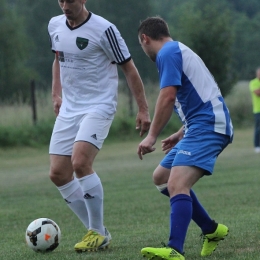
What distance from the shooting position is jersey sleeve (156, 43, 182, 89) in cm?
519

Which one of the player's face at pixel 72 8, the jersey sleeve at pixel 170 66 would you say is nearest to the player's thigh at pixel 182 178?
the jersey sleeve at pixel 170 66

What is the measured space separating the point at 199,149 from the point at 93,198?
4.27 feet

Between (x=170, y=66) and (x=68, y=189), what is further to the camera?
(x=68, y=189)

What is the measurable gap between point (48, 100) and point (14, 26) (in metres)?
38.5

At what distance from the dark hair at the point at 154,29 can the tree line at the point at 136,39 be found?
20253 millimetres

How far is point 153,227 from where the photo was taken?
305 inches

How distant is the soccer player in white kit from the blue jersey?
2.84ft

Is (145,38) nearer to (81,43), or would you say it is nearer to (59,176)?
(81,43)

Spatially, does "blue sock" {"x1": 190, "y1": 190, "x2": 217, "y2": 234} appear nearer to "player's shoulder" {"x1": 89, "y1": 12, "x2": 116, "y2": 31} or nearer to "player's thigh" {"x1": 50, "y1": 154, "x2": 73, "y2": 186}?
"player's thigh" {"x1": 50, "y1": 154, "x2": 73, "y2": 186}

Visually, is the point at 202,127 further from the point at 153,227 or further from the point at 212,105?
the point at 153,227

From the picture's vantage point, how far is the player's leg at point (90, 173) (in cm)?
608

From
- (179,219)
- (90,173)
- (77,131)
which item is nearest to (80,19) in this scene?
(77,131)

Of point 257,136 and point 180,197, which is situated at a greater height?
point 180,197

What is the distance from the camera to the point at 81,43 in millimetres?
6293
